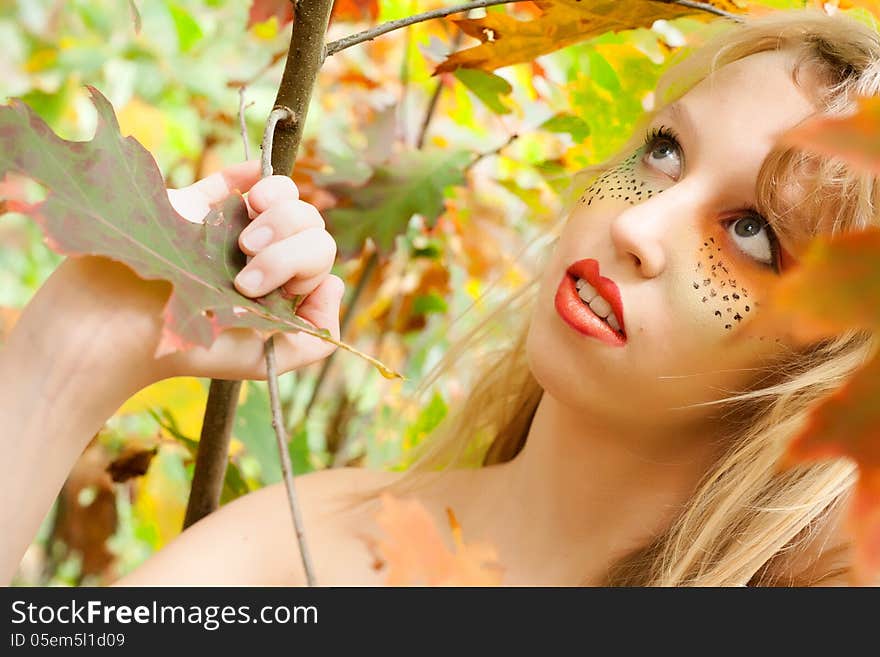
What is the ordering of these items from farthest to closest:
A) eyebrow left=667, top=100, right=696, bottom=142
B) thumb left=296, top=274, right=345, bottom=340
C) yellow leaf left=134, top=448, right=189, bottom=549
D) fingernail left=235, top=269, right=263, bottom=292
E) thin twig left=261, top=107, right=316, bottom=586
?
yellow leaf left=134, top=448, right=189, bottom=549 < eyebrow left=667, top=100, right=696, bottom=142 < thumb left=296, top=274, right=345, bottom=340 < fingernail left=235, top=269, right=263, bottom=292 < thin twig left=261, top=107, right=316, bottom=586

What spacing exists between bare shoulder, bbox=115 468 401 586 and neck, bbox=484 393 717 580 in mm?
154

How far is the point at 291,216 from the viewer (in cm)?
67

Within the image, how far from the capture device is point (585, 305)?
811mm

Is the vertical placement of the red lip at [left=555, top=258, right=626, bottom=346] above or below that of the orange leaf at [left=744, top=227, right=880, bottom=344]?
above

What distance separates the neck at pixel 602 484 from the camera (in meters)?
0.88

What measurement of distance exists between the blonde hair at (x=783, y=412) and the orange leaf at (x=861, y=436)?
408mm

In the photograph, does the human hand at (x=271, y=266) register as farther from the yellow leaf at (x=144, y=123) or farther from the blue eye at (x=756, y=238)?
the yellow leaf at (x=144, y=123)

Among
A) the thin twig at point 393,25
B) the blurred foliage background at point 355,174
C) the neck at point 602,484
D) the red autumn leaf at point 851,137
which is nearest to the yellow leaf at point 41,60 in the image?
the blurred foliage background at point 355,174

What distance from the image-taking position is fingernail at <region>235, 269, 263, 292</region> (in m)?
0.62

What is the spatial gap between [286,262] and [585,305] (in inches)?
11.3

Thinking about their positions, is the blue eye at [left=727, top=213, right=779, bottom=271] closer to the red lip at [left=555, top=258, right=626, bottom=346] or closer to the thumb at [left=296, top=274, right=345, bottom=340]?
the red lip at [left=555, top=258, right=626, bottom=346]

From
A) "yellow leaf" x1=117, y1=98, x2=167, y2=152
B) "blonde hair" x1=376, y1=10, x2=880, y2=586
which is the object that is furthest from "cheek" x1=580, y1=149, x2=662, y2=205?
"yellow leaf" x1=117, y1=98, x2=167, y2=152

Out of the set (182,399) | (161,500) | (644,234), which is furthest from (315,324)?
(161,500)

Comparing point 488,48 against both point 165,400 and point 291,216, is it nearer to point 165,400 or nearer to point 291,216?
point 291,216
